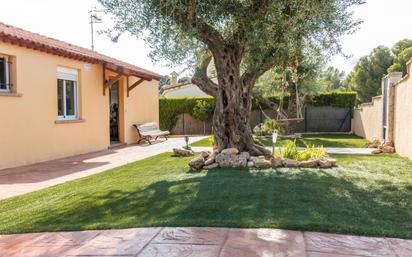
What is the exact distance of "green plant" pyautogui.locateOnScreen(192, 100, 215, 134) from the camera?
2344 cm

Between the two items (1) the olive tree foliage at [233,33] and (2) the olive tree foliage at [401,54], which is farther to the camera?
(2) the olive tree foliage at [401,54]

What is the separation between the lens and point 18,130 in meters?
10.4

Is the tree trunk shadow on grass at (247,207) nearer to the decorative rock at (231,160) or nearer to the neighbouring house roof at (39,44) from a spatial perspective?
the decorative rock at (231,160)

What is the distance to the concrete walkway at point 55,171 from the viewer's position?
7.82 metres

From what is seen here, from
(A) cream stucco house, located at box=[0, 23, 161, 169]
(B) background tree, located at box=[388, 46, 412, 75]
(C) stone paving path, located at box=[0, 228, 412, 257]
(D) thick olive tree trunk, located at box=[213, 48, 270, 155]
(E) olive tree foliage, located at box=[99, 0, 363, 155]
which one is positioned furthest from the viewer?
(B) background tree, located at box=[388, 46, 412, 75]

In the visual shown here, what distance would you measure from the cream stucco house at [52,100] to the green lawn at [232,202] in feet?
12.2

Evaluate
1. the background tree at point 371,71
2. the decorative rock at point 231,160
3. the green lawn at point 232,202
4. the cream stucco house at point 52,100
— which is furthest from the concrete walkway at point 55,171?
the background tree at point 371,71

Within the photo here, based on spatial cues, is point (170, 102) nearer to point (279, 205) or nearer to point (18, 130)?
point (18, 130)

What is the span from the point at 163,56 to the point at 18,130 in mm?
4692

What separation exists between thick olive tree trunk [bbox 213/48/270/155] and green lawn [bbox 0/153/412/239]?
1328 millimetres

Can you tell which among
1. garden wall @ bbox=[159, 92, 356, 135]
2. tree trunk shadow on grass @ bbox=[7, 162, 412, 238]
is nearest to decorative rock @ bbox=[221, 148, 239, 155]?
tree trunk shadow on grass @ bbox=[7, 162, 412, 238]

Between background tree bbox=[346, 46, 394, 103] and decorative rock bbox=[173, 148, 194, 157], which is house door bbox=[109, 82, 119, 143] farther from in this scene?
background tree bbox=[346, 46, 394, 103]

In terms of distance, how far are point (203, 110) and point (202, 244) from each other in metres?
19.8

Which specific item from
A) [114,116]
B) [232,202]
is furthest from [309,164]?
[114,116]
